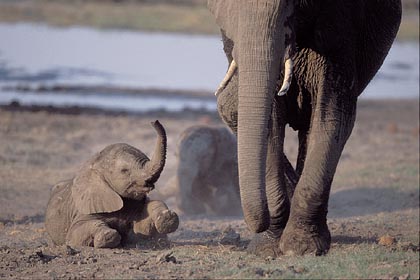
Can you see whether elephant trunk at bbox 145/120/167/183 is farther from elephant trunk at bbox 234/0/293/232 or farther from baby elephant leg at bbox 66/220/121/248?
elephant trunk at bbox 234/0/293/232

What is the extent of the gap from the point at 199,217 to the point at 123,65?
19114 mm

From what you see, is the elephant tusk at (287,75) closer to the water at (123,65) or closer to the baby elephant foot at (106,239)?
the baby elephant foot at (106,239)

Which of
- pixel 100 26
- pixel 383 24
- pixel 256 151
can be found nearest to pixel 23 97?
pixel 383 24

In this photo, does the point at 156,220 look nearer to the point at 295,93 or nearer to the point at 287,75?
the point at 295,93

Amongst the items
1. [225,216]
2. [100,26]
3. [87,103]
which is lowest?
[100,26]

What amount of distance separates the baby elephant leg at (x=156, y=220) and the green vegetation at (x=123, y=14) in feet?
99.3

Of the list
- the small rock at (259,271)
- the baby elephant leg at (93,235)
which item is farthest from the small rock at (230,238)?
the small rock at (259,271)

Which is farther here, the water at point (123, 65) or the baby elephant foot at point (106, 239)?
the water at point (123, 65)

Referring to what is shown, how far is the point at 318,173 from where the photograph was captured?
827 cm

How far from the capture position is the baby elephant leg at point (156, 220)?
8.89 meters

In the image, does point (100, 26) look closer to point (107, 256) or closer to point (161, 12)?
point (161, 12)

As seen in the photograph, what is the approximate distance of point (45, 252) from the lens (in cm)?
853

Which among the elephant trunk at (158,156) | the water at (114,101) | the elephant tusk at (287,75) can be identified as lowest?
the water at (114,101)

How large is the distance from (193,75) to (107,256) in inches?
810
